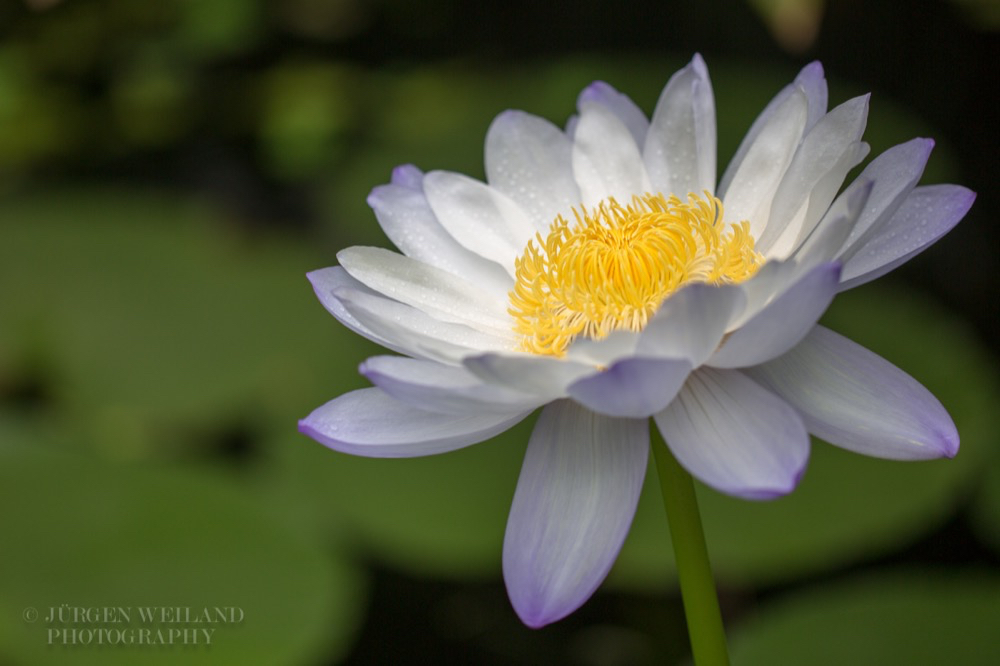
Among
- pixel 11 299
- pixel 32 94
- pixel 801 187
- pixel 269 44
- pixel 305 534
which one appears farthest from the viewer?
pixel 269 44

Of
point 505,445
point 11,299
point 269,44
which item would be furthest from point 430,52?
point 505,445

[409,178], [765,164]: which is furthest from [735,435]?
[409,178]

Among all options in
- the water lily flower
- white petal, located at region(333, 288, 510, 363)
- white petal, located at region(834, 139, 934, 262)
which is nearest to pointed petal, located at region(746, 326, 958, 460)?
the water lily flower

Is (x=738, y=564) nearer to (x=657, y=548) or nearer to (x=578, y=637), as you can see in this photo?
(x=657, y=548)

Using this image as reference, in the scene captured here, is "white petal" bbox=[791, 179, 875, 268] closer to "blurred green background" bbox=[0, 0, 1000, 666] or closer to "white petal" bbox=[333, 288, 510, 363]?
"white petal" bbox=[333, 288, 510, 363]

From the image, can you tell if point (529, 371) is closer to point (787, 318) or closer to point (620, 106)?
point (787, 318)

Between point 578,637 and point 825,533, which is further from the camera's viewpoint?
point 578,637
